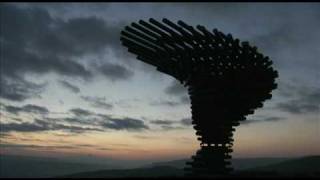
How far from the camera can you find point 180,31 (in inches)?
691

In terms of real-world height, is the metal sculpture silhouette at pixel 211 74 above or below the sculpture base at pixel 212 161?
above

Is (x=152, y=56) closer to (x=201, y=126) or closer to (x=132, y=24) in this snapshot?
(x=132, y=24)

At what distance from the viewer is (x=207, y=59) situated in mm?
18578

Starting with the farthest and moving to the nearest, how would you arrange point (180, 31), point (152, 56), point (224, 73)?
point (152, 56) < point (224, 73) < point (180, 31)

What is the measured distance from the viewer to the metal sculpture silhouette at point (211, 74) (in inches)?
709

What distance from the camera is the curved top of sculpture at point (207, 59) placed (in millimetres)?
17875

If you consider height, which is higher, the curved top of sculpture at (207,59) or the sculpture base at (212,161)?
the curved top of sculpture at (207,59)

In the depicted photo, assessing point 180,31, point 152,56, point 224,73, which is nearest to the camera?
point 180,31

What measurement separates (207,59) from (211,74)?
0.61 meters

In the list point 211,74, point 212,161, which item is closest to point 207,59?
point 211,74

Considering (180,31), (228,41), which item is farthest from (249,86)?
(180,31)

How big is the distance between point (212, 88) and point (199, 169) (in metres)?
3.47

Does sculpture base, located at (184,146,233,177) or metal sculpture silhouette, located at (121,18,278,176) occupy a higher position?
metal sculpture silhouette, located at (121,18,278,176)

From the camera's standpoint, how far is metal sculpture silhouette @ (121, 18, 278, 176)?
18.0 metres
